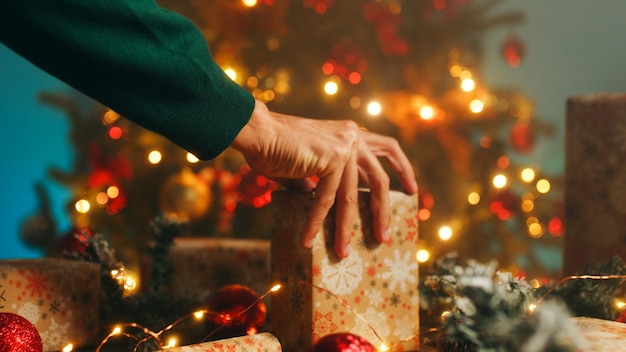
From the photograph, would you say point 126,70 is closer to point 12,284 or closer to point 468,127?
point 12,284

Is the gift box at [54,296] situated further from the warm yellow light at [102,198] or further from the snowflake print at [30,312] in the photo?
the warm yellow light at [102,198]

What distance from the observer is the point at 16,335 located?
2.68 ft

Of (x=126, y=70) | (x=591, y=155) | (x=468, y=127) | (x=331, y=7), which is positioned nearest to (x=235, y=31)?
(x=331, y=7)

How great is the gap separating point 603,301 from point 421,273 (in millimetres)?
355

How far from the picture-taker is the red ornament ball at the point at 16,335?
81cm

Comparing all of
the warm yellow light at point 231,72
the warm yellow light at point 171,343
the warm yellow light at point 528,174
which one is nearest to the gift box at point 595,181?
the warm yellow light at point 171,343

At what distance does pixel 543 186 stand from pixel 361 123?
840mm

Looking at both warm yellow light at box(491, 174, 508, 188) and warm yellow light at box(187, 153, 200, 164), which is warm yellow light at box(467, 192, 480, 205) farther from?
warm yellow light at box(187, 153, 200, 164)

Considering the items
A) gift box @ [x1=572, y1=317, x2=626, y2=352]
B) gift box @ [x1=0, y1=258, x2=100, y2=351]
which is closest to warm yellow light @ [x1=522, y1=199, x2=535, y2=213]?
gift box @ [x1=572, y1=317, x2=626, y2=352]

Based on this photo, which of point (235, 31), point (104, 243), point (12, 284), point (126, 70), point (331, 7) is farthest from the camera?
point (331, 7)

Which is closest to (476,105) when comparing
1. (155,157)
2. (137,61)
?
(155,157)

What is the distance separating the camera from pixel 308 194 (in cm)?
97

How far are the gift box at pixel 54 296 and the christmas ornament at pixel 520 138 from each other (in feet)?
6.54

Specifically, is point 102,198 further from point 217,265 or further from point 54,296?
point 54,296
